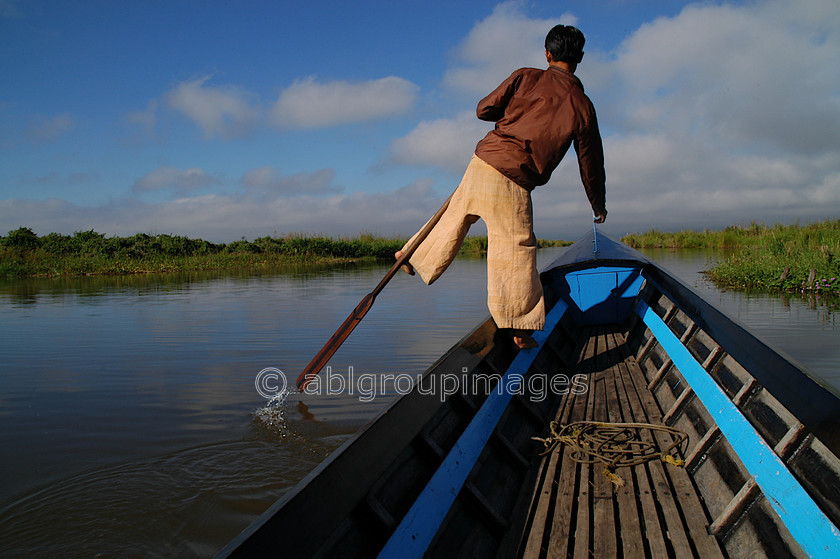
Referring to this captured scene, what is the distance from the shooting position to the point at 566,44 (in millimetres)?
2480

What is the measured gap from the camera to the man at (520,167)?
2.38 meters

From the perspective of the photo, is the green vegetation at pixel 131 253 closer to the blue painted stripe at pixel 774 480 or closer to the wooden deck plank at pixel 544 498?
the wooden deck plank at pixel 544 498

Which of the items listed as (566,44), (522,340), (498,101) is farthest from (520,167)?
(522,340)

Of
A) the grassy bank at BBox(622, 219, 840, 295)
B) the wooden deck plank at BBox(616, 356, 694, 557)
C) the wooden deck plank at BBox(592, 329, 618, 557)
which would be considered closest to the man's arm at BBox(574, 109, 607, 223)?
the wooden deck plank at BBox(592, 329, 618, 557)

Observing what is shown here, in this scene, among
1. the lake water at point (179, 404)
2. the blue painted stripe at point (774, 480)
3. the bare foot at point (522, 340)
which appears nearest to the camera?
the blue painted stripe at point (774, 480)

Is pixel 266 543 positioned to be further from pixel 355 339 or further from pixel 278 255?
pixel 278 255

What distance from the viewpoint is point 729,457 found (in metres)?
1.92

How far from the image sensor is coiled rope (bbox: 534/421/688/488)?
2.15 meters

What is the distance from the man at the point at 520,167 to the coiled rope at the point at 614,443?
553 millimetres

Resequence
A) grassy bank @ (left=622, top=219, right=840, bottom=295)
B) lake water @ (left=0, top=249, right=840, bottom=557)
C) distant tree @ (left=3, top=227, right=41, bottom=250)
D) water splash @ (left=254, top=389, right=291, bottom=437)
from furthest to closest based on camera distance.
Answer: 1. distant tree @ (left=3, top=227, right=41, bottom=250)
2. grassy bank @ (left=622, top=219, right=840, bottom=295)
3. water splash @ (left=254, top=389, right=291, bottom=437)
4. lake water @ (left=0, top=249, right=840, bottom=557)

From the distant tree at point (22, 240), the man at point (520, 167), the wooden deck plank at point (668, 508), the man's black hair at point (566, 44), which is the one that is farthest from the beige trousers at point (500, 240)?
the distant tree at point (22, 240)

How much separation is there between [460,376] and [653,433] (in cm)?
110

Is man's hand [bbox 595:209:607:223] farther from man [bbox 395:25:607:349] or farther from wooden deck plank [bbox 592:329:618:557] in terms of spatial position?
wooden deck plank [bbox 592:329:618:557]

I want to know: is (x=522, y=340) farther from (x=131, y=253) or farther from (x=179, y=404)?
(x=131, y=253)
